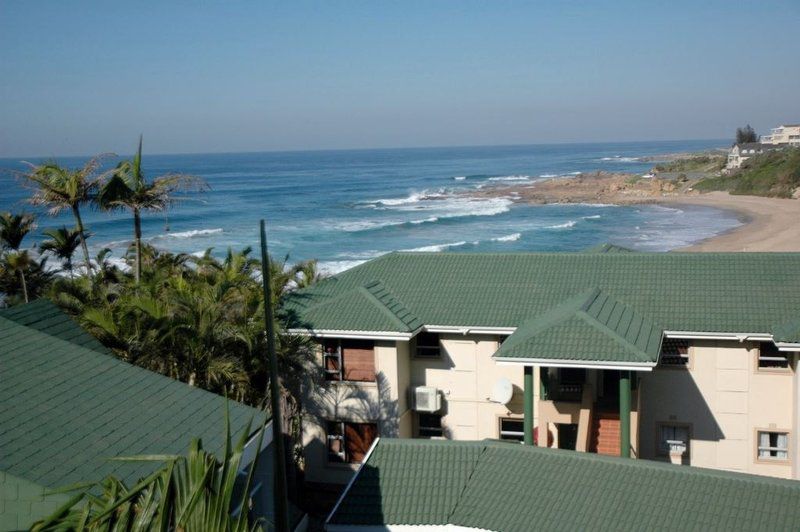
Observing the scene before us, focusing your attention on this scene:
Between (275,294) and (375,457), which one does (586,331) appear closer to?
(375,457)

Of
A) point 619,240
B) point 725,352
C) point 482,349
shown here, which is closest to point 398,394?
point 482,349

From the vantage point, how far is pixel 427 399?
1973 cm

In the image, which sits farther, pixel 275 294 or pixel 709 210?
pixel 709 210

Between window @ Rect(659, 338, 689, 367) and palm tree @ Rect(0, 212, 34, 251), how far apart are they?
18635 millimetres

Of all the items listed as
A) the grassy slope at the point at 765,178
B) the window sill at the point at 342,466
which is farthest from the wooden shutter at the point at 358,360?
the grassy slope at the point at 765,178

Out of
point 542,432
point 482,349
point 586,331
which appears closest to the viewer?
point 586,331

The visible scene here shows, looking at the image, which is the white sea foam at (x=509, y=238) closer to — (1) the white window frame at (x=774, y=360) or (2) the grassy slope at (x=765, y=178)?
(2) the grassy slope at (x=765, y=178)

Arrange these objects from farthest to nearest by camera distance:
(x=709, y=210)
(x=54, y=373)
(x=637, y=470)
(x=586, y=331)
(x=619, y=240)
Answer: (x=709, y=210)
(x=619, y=240)
(x=586, y=331)
(x=637, y=470)
(x=54, y=373)

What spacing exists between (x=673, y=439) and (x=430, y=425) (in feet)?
18.1

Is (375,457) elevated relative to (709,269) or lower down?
lower down

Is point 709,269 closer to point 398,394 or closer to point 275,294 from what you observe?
point 398,394

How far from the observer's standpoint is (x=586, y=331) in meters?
17.4

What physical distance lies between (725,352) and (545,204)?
85.6 metres

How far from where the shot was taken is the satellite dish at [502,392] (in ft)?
62.7
